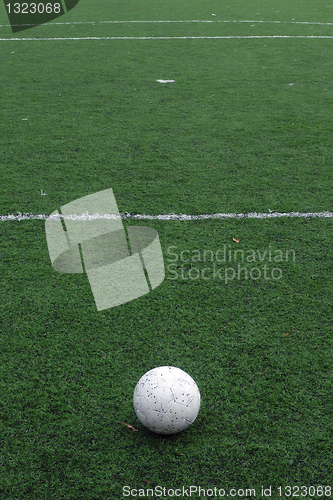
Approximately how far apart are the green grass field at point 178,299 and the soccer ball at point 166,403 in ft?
0.45

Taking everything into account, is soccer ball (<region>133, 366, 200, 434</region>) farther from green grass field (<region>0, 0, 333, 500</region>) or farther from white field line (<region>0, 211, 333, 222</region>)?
white field line (<region>0, 211, 333, 222</region>)

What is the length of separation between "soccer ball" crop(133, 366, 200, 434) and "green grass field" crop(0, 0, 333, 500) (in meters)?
0.14

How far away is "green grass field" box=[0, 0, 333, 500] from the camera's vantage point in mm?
2266

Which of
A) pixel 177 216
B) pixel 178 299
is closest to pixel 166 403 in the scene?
pixel 178 299

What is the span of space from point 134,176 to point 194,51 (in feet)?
18.4

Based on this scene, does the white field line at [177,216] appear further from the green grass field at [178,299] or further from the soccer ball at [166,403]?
the soccer ball at [166,403]

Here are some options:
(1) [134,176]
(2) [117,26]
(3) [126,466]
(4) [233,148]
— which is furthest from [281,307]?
(2) [117,26]

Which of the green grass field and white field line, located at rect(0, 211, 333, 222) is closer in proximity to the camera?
the green grass field

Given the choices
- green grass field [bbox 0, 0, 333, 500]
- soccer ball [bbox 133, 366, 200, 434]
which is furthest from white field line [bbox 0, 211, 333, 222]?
soccer ball [bbox 133, 366, 200, 434]

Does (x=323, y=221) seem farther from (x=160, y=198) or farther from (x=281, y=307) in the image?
(x=160, y=198)

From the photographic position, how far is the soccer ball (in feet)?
7.40

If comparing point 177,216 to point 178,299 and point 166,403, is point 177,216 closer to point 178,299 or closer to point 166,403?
point 178,299

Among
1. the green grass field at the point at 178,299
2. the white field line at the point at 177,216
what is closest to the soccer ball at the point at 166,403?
the green grass field at the point at 178,299

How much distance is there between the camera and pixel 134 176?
15.5 feet
